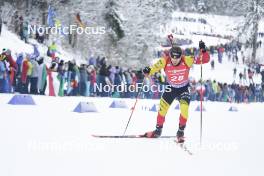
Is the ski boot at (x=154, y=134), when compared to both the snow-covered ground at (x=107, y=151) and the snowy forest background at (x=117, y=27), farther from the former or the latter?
the snowy forest background at (x=117, y=27)

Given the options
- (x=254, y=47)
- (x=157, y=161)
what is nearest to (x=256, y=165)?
(x=157, y=161)

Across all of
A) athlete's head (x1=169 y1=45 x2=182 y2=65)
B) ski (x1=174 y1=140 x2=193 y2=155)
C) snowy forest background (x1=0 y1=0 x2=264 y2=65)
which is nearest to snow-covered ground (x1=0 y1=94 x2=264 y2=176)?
ski (x1=174 y1=140 x2=193 y2=155)

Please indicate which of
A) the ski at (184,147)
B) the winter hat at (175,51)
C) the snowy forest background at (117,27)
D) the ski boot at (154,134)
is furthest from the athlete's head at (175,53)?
the snowy forest background at (117,27)

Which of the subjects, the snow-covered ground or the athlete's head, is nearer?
the snow-covered ground

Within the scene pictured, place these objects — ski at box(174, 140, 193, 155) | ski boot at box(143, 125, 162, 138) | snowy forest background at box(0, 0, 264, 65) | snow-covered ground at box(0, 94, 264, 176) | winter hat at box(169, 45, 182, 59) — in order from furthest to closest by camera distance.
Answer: snowy forest background at box(0, 0, 264, 65), ski boot at box(143, 125, 162, 138), winter hat at box(169, 45, 182, 59), ski at box(174, 140, 193, 155), snow-covered ground at box(0, 94, 264, 176)

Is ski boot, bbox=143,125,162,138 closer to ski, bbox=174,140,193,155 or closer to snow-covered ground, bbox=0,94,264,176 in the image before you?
snow-covered ground, bbox=0,94,264,176

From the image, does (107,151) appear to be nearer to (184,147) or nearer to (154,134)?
(184,147)

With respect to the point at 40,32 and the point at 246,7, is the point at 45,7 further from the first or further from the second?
the point at 246,7

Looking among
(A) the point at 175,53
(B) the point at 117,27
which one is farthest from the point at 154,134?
(B) the point at 117,27

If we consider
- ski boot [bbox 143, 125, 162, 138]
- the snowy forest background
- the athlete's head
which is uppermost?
the snowy forest background

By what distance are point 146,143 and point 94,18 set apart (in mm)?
29775

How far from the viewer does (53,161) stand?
219 inches

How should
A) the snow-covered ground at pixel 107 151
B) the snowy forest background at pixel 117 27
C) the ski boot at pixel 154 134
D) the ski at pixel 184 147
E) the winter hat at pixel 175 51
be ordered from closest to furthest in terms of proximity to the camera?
the snow-covered ground at pixel 107 151
the ski at pixel 184 147
the winter hat at pixel 175 51
the ski boot at pixel 154 134
the snowy forest background at pixel 117 27

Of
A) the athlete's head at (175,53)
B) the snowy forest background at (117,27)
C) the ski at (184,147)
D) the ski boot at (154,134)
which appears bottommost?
the ski at (184,147)
